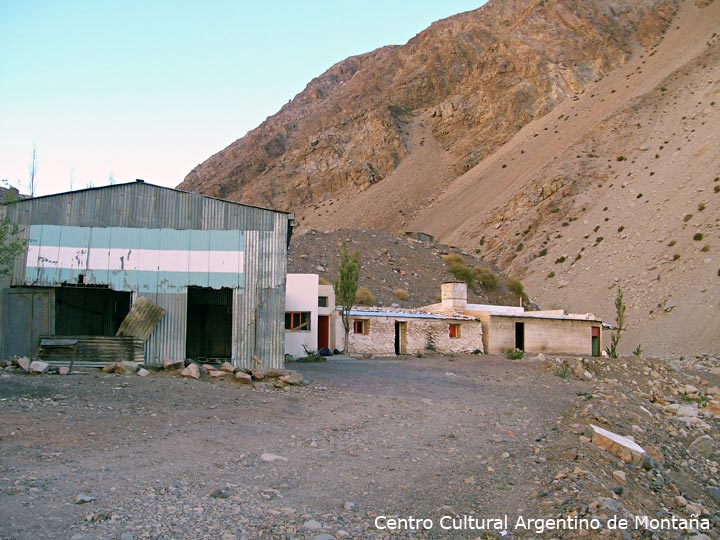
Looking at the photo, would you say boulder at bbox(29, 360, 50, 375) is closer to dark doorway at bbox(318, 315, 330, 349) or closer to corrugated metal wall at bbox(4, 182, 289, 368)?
corrugated metal wall at bbox(4, 182, 289, 368)

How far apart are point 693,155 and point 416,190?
1406 inches

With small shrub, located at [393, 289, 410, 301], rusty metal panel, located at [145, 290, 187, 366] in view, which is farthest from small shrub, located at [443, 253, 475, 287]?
rusty metal panel, located at [145, 290, 187, 366]

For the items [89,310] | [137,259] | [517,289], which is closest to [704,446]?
[137,259]

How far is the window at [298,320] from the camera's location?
29.2 m

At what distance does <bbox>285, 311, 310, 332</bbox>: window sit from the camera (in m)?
29.2

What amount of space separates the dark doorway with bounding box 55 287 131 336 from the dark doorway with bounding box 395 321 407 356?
40.2 ft

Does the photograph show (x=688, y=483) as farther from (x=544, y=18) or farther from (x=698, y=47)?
(x=544, y=18)

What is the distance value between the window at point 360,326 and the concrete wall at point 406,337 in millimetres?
162

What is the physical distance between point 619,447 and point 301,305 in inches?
734

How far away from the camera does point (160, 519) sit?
7277 mm

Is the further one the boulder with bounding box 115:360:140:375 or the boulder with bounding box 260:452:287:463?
the boulder with bounding box 115:360:140:375

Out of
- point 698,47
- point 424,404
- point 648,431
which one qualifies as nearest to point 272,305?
point 424,404

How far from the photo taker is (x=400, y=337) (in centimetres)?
2998

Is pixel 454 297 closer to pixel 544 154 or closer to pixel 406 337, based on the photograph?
pixel 406 337
